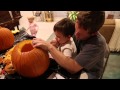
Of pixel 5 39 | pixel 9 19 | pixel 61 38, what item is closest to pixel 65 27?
pixel 61 38

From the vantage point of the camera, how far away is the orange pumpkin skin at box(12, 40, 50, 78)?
102cm

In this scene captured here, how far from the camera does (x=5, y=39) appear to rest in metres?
1.40

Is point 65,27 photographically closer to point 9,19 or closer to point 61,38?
point 61,38

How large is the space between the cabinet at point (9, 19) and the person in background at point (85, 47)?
0.76m

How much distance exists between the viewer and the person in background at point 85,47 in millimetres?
1025

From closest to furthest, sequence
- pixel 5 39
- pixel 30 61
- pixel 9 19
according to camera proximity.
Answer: pixel 30 61
pixel 5 39
pixel 9 19

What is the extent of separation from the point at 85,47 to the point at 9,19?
96 cm

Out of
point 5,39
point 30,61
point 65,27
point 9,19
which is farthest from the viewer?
point 9,19

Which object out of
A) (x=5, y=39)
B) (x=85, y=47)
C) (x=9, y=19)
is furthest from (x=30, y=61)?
(x=9, y=19)

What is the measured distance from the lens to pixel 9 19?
1743mm

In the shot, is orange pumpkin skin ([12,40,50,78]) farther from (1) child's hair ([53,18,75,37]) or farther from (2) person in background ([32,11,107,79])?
(1) child's hair ([53,18,75,37])

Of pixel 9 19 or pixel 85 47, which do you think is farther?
pixel 9 19
